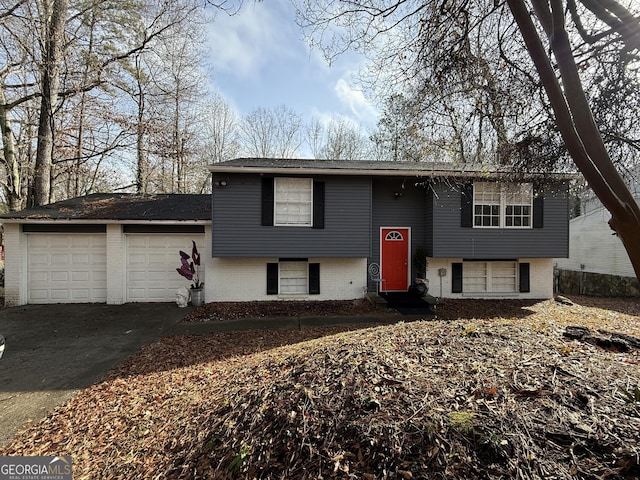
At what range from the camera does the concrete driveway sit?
371cm

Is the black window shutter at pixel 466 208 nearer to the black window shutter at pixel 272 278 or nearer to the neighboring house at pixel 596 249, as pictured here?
the black window shutter at pixel 272 278

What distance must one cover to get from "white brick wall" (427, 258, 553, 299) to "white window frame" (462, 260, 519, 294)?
0.21m

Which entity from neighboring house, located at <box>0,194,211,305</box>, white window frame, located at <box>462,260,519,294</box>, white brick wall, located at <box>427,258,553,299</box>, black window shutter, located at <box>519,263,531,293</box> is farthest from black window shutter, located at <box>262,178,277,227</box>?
black window shutter, located at <box>519,263,531,293</box>

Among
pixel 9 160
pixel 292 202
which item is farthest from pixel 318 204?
pixel 9 160

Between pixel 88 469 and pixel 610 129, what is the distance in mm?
8408

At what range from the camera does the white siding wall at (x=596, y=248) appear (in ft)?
43.4

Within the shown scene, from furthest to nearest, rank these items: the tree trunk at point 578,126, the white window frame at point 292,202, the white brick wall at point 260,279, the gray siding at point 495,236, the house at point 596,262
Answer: the house at point 596,262 < the gray siding at point 495,236 < the white brick wall at point 260,279 < the white window frame at point 292,202 < the tree trunk at point 578,126

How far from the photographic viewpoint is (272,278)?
9188 mm

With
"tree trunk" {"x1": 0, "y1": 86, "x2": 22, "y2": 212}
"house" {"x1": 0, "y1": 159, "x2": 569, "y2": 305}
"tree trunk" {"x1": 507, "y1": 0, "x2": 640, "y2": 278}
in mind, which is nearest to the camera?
"tree trunk" {"x1": 507, "y1": 0, "x2": 640, "y2": 278}

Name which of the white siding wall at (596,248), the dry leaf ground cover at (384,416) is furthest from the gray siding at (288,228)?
the white siding wall at (596,248)

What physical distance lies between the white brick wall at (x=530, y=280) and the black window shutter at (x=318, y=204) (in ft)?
13.2

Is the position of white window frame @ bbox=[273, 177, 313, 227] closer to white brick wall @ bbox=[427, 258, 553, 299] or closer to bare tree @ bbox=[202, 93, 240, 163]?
white brick wall @ bbox=[427, 258, 553, 299]

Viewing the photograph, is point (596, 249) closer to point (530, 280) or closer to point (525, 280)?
point (530, 280)

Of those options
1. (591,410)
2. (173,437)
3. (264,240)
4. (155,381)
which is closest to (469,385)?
(591,410)
